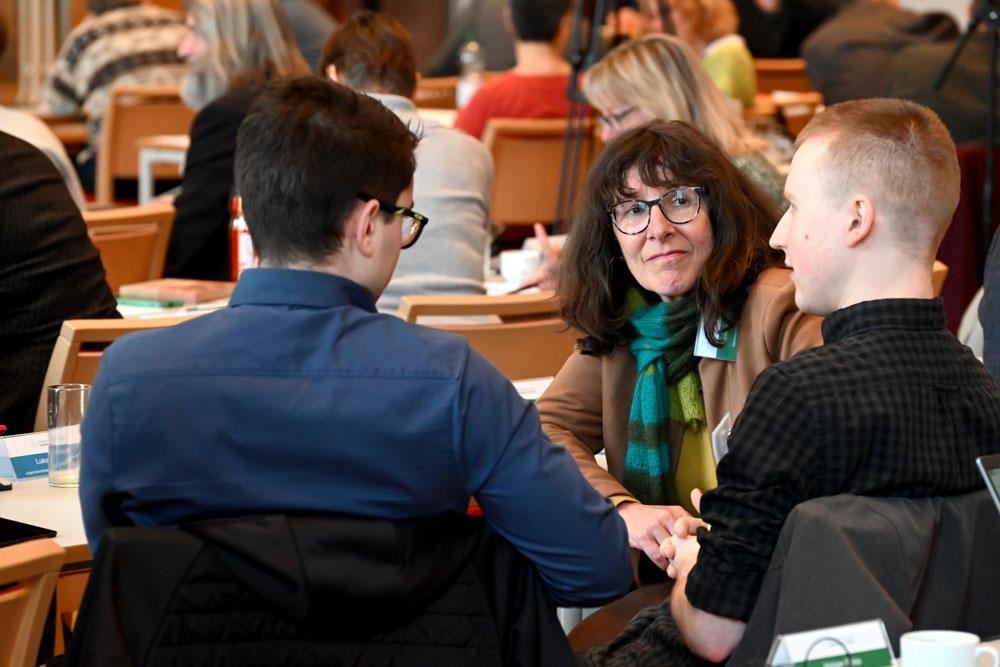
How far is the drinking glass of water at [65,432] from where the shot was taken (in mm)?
2107

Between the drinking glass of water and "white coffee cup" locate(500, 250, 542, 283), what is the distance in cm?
172

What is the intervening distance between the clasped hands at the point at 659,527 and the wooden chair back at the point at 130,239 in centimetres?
191

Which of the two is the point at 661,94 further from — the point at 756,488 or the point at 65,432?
the point at 756,488

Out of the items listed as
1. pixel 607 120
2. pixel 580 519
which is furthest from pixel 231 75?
pixel 580 519

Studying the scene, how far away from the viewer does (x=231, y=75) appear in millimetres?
4941

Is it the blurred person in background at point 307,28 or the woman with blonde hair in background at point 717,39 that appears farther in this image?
the blurred person in background at point 307,28

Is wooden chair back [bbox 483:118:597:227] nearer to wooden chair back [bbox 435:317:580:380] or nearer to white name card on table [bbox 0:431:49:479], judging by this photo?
wooden chair back [bbox 435:317:580:380]

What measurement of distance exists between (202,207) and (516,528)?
11.1 feet

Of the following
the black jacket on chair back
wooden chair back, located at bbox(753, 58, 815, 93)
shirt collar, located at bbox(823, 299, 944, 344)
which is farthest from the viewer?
wooden chair back, located at bbox(753, 58, 815, 93)

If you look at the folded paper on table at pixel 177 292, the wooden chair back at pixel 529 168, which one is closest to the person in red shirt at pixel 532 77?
the wooden chair back at pixel 529 168

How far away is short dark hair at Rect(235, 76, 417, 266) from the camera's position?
152 centimetres

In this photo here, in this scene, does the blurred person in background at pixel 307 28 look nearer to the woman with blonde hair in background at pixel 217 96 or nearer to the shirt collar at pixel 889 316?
the woman with blonde hair in background at pixel 217 96

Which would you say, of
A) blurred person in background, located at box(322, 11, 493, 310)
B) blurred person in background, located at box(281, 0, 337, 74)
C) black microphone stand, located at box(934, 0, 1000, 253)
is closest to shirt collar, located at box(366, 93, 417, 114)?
blurred person in background, located at box(322, 11, 493, 310)

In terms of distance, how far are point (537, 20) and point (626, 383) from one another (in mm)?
3224
